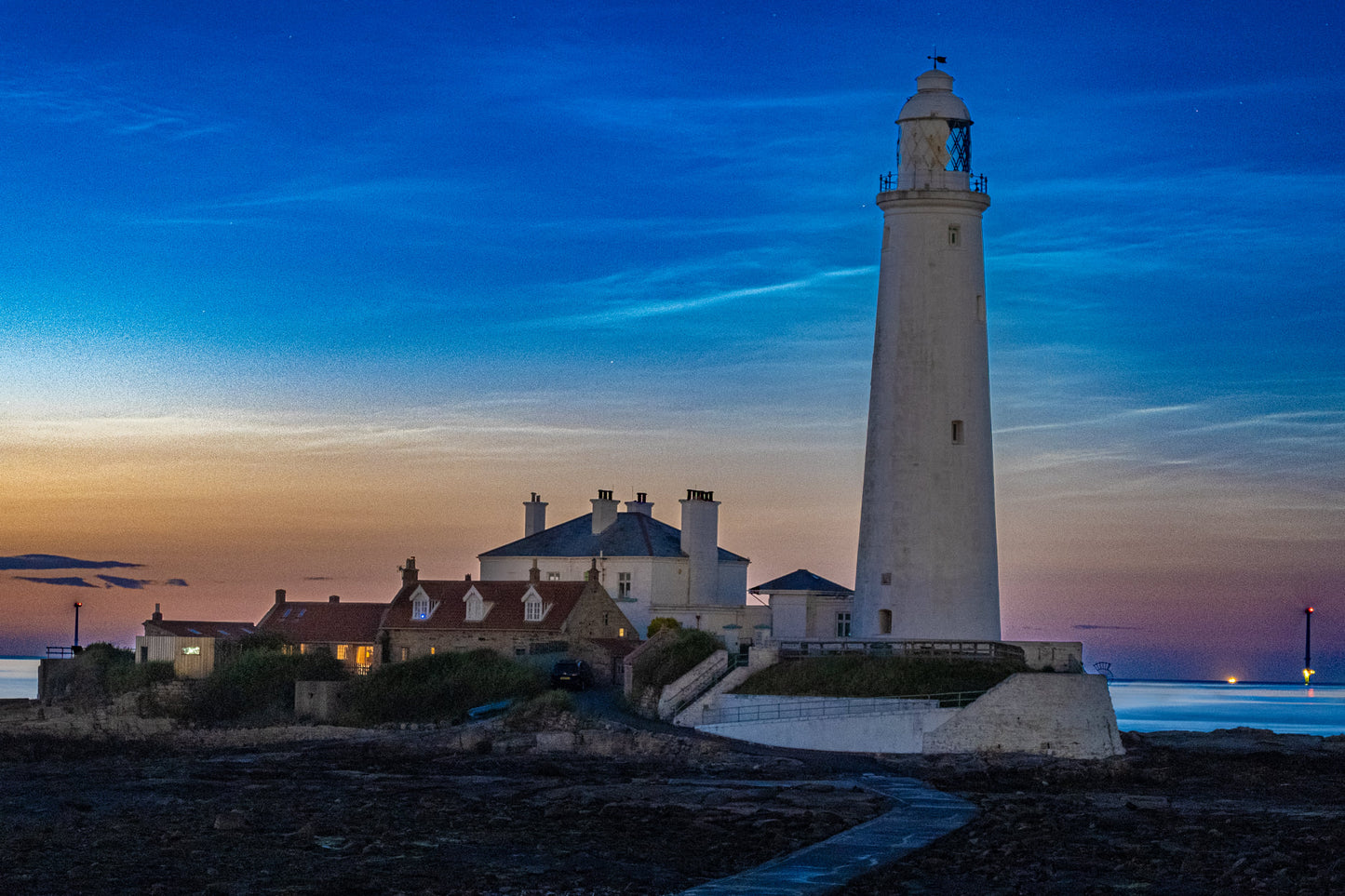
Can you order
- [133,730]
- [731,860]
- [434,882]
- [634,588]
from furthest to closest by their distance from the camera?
[634,588] → [133,730] → [731,860] → [434,882]

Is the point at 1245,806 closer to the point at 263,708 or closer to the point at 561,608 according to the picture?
the point at 561,608

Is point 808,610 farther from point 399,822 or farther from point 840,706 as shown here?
point 399,822

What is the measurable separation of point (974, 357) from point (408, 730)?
54.3 feet

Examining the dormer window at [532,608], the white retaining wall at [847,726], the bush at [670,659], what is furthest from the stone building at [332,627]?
the white retaining wall at [847,726]

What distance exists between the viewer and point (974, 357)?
41719mm

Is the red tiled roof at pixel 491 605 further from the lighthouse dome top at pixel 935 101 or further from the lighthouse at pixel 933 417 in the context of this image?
the lighthouse dome top at pixel 935 101

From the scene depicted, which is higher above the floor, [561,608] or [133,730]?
[561,608]

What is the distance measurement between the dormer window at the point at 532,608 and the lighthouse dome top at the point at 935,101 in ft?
54.7

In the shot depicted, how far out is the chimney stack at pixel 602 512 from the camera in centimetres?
5694

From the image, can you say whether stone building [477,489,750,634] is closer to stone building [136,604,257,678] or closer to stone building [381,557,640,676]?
stone building [381,557,640,676]

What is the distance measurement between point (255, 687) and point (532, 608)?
791 centimetres

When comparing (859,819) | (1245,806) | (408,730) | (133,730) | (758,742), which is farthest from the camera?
(133,730)

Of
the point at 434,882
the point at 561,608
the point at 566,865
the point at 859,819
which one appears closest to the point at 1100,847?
the point at 859,819

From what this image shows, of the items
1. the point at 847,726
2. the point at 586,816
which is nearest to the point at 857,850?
the point at 586,816
